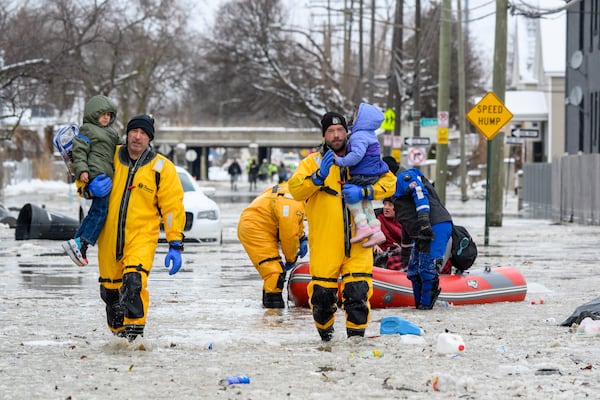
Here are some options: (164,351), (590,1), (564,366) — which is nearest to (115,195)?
(164,351)

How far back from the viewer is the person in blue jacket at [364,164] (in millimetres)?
9617

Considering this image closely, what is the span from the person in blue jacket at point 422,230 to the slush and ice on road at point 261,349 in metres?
0.27

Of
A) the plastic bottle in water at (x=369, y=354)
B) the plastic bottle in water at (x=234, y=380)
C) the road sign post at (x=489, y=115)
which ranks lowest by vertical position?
the plastic bottle in water at (x=369, y=354)

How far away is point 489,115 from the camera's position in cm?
2327

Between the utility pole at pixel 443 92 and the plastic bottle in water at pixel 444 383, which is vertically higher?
the utility pole at pixel 443 92

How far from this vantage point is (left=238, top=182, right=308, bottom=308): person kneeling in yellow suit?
12.7 meters

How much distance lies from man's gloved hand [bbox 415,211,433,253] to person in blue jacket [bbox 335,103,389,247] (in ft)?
7.40

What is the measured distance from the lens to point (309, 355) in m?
9.16

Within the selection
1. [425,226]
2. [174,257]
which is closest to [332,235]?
[174,257]

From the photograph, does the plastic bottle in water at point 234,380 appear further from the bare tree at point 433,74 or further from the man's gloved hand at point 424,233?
the bare tree at point 433,74

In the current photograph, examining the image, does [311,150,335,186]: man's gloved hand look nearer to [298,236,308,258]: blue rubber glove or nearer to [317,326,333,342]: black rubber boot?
[317,326,333,342]: black rubber boot

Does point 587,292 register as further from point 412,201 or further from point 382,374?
point 382,374

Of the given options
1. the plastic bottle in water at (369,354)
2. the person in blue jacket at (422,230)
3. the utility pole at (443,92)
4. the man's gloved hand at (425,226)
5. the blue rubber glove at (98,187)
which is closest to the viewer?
the plastic bottle in water at (369,354)

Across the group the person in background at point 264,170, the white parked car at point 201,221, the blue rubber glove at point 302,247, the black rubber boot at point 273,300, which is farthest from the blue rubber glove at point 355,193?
the person in background at point 264,170
